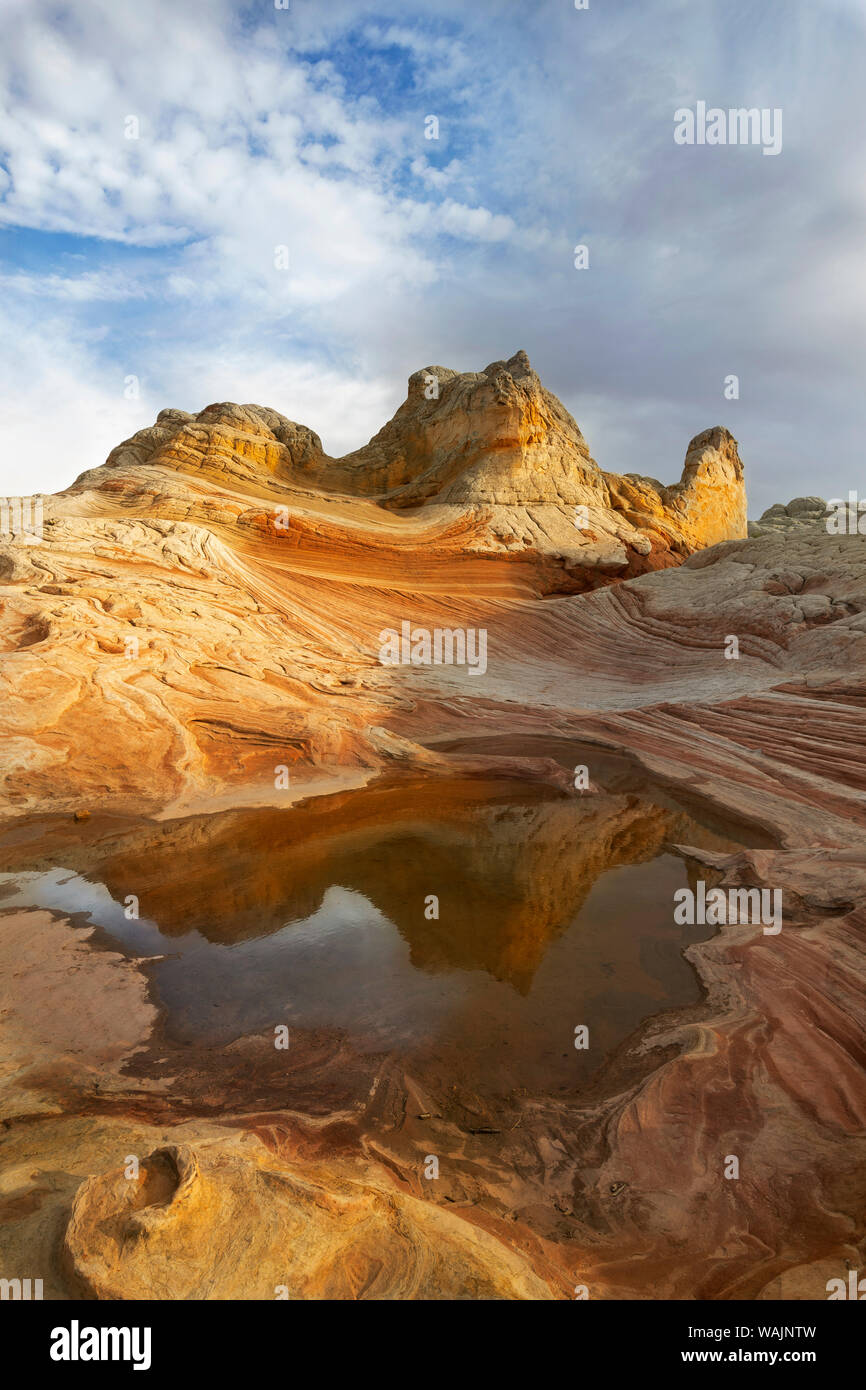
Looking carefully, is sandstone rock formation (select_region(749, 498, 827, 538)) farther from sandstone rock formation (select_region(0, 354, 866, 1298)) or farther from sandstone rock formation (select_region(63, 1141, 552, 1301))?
sandstone rock formation (select_region(63, 1141, 552, 1301))

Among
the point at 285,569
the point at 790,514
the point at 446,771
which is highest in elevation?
the point at 790,514

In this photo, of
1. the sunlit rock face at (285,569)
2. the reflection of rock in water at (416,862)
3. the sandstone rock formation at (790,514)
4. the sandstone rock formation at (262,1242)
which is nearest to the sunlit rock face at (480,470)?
the sunlit rock face at (285,569)

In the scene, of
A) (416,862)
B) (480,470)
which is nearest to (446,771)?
(416,862)

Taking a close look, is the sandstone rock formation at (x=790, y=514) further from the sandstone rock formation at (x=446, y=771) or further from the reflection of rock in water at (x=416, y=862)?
the reflection of rock in water at (x=416, y=862)

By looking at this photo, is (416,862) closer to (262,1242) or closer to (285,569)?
(262,1242)

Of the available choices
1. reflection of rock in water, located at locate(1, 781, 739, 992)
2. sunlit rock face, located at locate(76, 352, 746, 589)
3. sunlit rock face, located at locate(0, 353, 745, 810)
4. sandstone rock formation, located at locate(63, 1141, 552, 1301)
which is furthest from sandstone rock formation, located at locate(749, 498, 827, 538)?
sandstone rock formation, located at locate(63, 1141, 552, 1301)

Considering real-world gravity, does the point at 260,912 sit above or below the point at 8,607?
below

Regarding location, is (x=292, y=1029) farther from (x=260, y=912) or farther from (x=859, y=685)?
(x=859, y=685)

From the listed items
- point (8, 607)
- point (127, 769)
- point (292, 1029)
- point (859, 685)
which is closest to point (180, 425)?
point (8, 607)

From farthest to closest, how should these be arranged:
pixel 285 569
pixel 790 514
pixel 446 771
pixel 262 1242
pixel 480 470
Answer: pixel 790 514 → pixel 480 470 → pixel 285 569 → pixel 446 771 → pixel 262 1242

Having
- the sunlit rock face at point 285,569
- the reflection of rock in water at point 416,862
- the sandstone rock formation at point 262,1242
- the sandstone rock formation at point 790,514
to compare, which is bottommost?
the sandstone rock formation at point 262,1242

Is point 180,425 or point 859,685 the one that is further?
point 180,425

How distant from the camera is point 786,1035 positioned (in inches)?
160

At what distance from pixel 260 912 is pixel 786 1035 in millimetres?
4059
